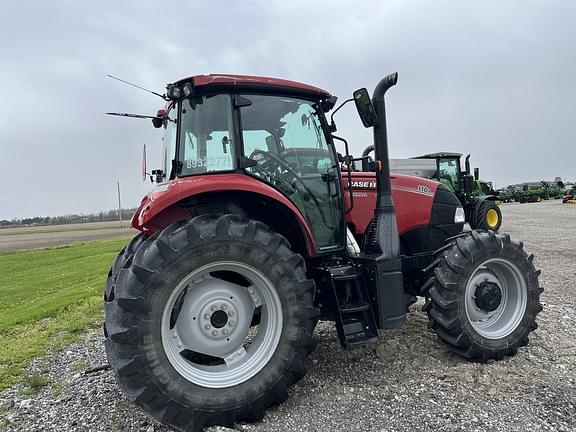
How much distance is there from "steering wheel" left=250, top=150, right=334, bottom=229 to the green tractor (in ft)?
35.1

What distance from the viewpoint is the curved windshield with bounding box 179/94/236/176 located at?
147 inches

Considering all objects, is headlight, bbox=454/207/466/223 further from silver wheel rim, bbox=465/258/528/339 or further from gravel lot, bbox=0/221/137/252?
gravel lot, bbox=0/221/137/252

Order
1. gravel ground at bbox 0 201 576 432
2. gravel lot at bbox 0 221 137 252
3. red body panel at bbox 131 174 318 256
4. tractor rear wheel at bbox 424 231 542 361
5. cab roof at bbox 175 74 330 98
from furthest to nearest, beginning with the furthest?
gravel lot at bbox 0 221 137 252 → tractor rear wheel at bbox 424 231 542 361 → cab roof at bbox 175 74 330 98 → red body panel at bbox 131 174 318 256 → gravel ground at bbox 0 201 576 432

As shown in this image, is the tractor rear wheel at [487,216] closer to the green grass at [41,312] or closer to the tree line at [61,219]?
the green grass at [41,312]

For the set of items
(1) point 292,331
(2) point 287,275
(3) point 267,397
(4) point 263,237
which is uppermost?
(4) point 263,237

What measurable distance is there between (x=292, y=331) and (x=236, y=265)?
0.66 meters

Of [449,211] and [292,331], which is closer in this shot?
[292,331]

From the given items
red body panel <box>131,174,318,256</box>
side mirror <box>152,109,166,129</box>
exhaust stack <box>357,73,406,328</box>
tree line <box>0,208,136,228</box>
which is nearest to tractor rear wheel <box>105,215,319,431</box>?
red body panel <box>131,174,318,256</box>

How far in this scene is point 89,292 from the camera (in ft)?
30.5

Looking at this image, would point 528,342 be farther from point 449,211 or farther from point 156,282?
point 156,282

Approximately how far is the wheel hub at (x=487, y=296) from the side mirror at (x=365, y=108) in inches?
75.6

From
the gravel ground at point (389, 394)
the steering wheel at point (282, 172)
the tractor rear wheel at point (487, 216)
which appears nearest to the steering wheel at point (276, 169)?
the steering wheel at point (282, 172)

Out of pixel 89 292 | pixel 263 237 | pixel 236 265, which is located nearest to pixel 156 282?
pixel 236 265

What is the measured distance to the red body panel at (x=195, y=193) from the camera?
10.9 ft
